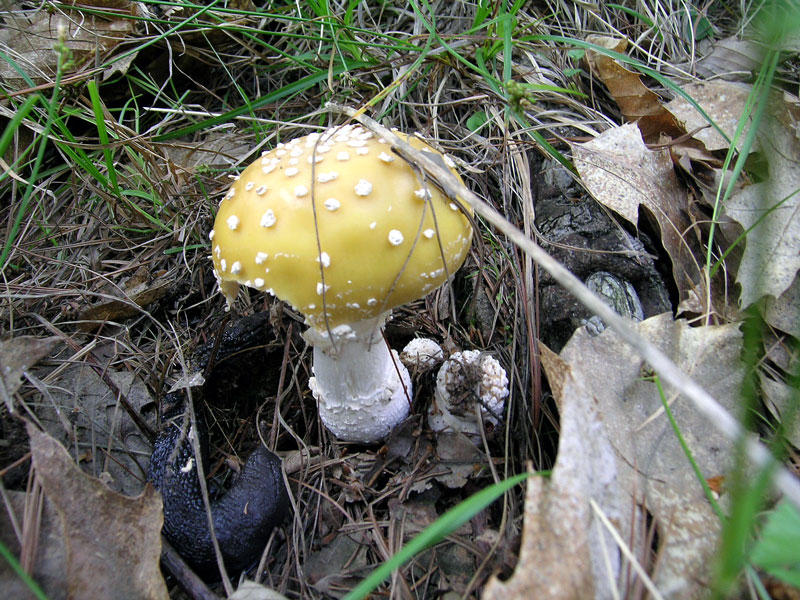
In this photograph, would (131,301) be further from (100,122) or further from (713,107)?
(713,107)

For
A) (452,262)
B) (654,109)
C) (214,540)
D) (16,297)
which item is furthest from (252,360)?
(654,109)

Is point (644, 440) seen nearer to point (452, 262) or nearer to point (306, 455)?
point (452, 262)

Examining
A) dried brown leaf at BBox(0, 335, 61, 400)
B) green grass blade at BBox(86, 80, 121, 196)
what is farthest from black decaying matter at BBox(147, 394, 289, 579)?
green grass blade at BBox(86, 80, 121, 196)

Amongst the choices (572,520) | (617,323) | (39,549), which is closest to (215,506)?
(39,549)

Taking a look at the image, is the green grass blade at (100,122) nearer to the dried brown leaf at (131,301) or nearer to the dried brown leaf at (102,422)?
the dried brown leaf at (131,301)

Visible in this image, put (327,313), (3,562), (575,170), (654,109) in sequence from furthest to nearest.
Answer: (654,109), (575,170), (327,313), (3,562)
